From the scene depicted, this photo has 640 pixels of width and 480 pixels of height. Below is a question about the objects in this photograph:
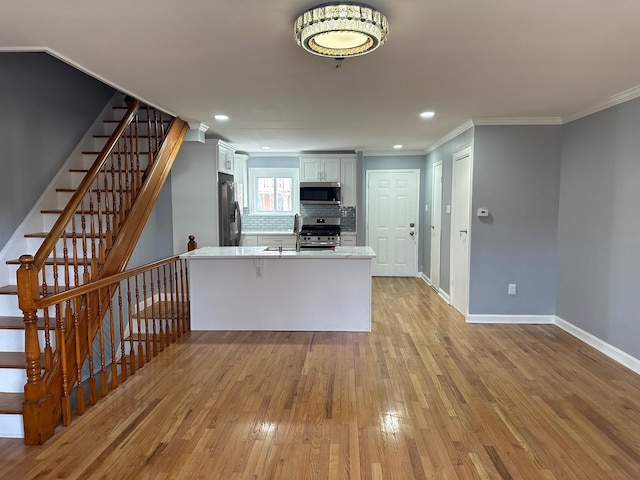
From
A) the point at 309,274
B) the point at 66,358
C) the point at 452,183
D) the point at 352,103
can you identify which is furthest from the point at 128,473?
the point at 452,183

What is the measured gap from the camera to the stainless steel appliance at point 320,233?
6.66 meters

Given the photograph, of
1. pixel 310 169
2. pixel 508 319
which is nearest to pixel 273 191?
pixel 310 169

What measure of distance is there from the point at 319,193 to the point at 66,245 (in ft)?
14.1

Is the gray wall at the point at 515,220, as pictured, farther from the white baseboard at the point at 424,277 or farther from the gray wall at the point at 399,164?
the gray wall at the point at 399,164

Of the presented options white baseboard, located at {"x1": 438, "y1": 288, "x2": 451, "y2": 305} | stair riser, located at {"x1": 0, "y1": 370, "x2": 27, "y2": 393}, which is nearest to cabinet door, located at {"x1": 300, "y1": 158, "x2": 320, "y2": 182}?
white baseboard, located at {"x1": 438, "y1": 288, "x2": 451, "y2": 305}

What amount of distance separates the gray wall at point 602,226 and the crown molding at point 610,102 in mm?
48

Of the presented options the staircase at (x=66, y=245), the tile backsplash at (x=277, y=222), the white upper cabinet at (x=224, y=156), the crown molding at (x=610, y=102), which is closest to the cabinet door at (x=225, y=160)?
the white upper cabinet at (x=224, y=156)

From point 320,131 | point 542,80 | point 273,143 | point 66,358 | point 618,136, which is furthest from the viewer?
point 273,143

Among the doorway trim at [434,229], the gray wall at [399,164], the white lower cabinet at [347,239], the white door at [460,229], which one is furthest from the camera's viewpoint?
the gray wall at [399,164]

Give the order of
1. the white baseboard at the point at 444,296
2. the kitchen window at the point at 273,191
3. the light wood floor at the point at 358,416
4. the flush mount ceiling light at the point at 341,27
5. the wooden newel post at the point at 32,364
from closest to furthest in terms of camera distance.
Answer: the flush mount ceiling light at the point at 341,27, the light wood floor at the point at 358,416, the wooden newel post at the point at 32,364, the white baseboard at the point at 444,296, the kitchen window at the point at 273,191

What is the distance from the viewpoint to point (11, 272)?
10.5ft

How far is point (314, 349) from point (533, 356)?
1964 millimetres

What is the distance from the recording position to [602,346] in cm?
362

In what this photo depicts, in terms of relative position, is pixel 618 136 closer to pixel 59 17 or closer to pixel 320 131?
pixel 320 131
